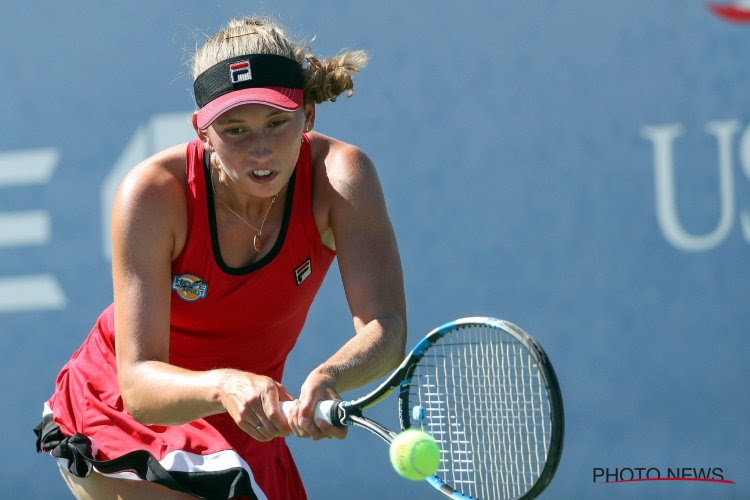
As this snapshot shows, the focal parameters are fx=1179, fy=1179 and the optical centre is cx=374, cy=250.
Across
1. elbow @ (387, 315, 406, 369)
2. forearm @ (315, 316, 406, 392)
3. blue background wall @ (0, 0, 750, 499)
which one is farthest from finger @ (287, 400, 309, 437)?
blue background wall @ (0, 0, 750, 499)

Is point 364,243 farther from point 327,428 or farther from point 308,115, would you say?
point 327,428

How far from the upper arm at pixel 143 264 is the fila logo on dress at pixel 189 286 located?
0.22 feet

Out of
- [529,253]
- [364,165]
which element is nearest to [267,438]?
[364,165]

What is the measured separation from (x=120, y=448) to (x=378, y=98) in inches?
91.7

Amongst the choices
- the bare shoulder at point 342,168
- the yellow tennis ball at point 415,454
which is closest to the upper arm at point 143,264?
the bare shoulder at point 342,168

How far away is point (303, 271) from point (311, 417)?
1.68ft

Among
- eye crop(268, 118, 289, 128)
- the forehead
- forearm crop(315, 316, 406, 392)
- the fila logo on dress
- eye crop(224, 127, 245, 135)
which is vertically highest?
the forehead

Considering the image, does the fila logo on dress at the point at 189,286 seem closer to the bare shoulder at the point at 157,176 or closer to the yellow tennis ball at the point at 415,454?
the bare shoulder at the point at 157,176

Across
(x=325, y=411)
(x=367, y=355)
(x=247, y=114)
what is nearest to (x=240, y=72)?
(x=247, y=114)

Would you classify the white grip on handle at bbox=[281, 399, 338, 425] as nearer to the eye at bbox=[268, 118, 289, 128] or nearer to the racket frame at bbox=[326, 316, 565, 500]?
the racket frame at bbox=[326, 316, 565, 500]

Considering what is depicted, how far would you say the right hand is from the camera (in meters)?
2.03

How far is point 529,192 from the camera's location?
4.26 metres

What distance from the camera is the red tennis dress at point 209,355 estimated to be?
2.36m

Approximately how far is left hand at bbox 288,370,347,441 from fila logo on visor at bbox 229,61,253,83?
2.04 feet
